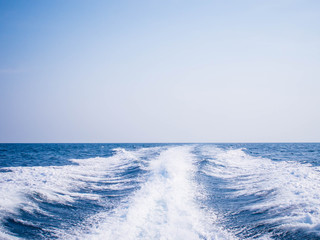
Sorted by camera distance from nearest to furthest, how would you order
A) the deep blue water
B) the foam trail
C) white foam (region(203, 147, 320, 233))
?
the foam trail → the deep blue water → white foam (region(203, 147, 320, 233))

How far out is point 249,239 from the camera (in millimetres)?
5234

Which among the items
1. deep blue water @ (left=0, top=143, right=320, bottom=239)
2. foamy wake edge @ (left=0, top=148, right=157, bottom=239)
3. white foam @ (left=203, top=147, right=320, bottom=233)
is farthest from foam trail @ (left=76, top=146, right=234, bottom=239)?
white foam @ (left=203, top=147, right=320, bottom=233)

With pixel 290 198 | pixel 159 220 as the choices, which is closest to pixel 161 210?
pixel 159 220

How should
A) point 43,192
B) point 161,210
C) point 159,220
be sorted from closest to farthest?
point 159,220
point 161,210
point 43,192

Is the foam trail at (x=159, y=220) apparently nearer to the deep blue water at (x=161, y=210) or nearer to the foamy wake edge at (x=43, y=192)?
the deep blue water at (x=161, y=210)

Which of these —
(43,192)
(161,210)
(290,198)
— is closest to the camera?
(161,210)

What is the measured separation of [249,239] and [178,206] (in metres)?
2.57

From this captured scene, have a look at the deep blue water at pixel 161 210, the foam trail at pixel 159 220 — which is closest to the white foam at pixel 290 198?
the deep blue water at pixel 161 210

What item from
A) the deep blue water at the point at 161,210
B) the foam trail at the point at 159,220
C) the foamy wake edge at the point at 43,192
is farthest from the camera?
the foamy wake edge at the point at 43,192

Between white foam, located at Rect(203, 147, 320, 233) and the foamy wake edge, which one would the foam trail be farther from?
white foam, located at Rect(203, 147, 320, 233)

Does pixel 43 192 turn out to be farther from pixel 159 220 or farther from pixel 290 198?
pixel 290 198

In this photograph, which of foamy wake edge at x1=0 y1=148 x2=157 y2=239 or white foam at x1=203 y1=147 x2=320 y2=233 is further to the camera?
foamy wake edge at x1=0 y1=148 x2=157 y2=239

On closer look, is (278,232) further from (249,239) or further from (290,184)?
(290,184)

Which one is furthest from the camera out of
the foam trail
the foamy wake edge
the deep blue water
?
the foamy wake edge
